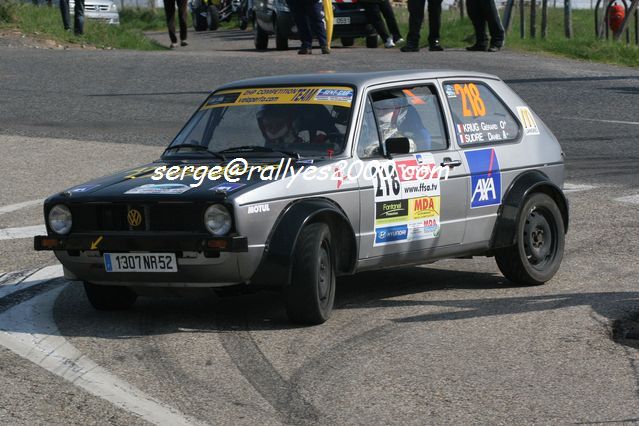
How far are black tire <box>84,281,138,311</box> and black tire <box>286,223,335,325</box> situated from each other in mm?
1104

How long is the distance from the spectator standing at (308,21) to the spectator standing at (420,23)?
157cm

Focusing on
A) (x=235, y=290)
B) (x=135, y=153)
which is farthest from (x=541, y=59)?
(x=235, y=290)

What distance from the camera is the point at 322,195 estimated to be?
7.68 meters

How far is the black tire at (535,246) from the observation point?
8883 mm

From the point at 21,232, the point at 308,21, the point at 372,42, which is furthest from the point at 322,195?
the point at 372,42

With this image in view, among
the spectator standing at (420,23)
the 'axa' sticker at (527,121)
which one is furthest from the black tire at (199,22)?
the 'axa' sticker at (527,121)

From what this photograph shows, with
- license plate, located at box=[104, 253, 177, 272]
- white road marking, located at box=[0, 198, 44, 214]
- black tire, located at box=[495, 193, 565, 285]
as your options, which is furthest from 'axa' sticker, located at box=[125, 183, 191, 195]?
white road marking, located at box=[0, 198, 44, 214]

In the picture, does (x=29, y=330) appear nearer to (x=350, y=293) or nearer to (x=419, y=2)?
(x=350, y=293)

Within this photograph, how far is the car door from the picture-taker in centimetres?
806

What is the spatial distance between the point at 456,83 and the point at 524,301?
5.31 ft

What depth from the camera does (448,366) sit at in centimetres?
671

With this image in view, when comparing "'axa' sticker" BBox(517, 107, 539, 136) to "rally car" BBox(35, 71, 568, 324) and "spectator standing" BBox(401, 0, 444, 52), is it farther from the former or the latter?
"spectator standing" BBox(401, 0, 444, 52)

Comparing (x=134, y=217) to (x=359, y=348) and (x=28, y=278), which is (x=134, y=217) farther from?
(x=28, y=278)

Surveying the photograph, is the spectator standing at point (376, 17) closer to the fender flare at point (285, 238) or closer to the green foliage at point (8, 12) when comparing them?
the green foliage at point (8, 12)
